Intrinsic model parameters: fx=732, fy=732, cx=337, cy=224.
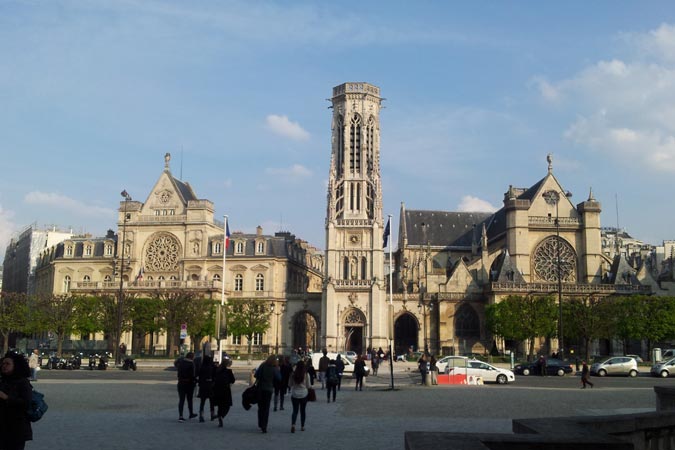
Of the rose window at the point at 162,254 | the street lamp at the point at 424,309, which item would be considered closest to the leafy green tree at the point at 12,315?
the rose window at the point at 162,254

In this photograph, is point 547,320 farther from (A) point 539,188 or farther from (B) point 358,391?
(B) point 358,391

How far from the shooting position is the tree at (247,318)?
66188 mm

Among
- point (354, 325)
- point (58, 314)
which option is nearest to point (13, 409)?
point (58, 314)

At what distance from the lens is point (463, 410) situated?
19906 millimetres

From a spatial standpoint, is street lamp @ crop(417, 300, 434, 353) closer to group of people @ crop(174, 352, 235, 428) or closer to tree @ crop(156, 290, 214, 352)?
tree @ crop(156, 290, 214, 352)

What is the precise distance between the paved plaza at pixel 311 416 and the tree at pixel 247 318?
121 ft

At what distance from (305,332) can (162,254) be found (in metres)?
17.4

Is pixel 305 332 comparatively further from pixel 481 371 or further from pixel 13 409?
pixel 13 409

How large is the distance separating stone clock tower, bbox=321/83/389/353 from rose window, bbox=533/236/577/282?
15.9 meters

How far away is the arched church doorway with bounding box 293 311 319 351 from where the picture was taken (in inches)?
2927

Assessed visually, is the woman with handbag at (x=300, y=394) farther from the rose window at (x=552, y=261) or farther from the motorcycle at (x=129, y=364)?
the rose window at (x=552, y=261)

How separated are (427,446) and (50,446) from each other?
313 inches

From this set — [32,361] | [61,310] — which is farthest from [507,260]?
[32,361]

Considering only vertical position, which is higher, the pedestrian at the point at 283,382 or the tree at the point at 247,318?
the tree at the point at 247,318
